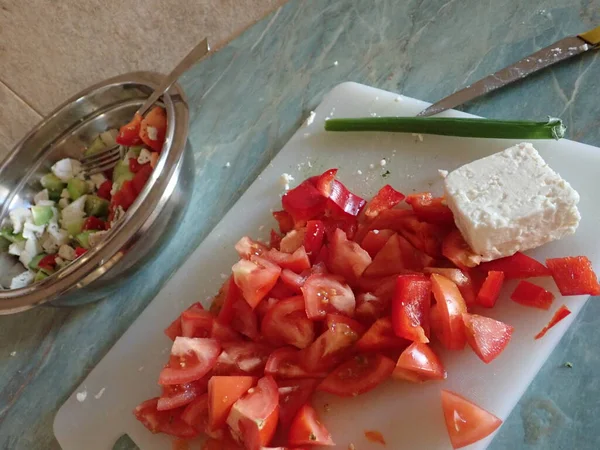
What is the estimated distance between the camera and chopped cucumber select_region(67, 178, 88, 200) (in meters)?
1.98

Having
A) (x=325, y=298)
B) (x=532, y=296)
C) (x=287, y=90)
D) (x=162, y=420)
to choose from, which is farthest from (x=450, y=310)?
(x=287, y=90)

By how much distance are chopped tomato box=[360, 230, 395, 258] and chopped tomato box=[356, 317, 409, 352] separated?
0.21 meters

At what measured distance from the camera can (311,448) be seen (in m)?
1.36

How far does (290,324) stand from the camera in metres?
1.43

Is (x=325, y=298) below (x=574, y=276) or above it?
above

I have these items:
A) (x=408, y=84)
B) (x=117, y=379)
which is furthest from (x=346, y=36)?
(x=117, y=379)

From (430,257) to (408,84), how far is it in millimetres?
683

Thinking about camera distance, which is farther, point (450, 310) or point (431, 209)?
point (431, 209)

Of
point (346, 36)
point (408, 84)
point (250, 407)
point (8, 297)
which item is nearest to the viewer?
point (250, 407)

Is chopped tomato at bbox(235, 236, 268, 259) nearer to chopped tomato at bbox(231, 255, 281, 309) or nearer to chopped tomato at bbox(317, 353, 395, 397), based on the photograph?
chopped tomato at bbox(231, 255, 281, 309)

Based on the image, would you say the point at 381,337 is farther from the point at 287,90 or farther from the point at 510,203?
the point at 287,90

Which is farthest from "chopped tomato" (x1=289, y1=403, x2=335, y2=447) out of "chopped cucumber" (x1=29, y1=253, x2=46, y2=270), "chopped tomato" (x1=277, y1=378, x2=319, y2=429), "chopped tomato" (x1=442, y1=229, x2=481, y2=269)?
"chopped cucumber" (x1=29, y1=253, x2=46, y2=270)

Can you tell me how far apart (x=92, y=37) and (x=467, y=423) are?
6.48 feet

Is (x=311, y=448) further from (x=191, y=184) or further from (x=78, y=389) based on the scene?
(x=191, y=184)
